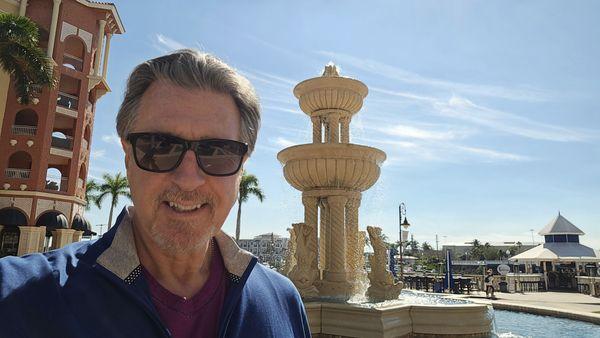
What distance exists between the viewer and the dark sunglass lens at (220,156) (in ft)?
4.95

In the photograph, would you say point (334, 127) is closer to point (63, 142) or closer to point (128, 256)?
point (128, 256)

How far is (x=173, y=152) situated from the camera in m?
1.48

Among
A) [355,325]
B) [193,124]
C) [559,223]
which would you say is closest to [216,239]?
[193,124]

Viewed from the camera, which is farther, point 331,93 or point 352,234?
point 331,93

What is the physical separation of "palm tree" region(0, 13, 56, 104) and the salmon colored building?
4.37 meters

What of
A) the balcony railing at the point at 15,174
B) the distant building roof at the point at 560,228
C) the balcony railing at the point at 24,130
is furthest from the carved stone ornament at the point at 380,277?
the distant building roof at the point at 560,228

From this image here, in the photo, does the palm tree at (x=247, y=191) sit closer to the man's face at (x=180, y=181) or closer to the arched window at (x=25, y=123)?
the arched window at (x=25, y=123)

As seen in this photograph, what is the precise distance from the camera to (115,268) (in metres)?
1.30

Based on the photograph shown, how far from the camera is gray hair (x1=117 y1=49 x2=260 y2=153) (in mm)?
1521

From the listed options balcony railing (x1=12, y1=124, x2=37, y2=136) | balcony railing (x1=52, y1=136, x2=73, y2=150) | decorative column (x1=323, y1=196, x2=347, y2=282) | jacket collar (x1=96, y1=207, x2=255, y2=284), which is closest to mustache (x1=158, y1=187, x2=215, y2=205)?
jacket collar (x1=96, y1=207, x2=255, y2=284)

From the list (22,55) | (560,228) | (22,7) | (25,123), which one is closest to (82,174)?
(25,123)

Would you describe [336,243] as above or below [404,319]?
above

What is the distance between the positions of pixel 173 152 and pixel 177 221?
0.26 meters

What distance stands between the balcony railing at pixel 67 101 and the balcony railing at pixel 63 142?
1921 mm
